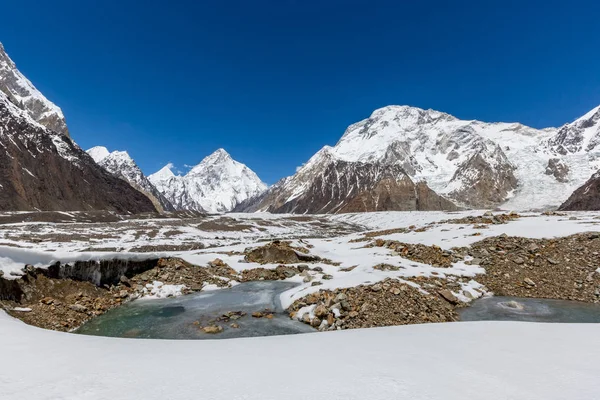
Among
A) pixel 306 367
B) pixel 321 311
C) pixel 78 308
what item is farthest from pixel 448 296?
pixel 78 308

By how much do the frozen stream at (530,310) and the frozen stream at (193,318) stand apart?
30.1 ft

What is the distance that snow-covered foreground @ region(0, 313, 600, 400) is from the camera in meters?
5.06

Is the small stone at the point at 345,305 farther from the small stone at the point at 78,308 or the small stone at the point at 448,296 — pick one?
the small stone at the point at 78,308

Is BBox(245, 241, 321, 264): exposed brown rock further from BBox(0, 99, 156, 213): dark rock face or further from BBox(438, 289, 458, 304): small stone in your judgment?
BBox(0, 99, 156, 213): dark rock face

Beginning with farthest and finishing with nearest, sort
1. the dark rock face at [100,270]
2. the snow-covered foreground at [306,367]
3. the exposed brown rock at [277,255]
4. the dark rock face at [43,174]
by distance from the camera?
the dark rock face at [43,174], the exposed brown rock at [277,255], the dark rock face at [100,270], the snow-covered foreground at [306,367]

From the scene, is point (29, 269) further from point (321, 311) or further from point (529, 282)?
point (529, 282)

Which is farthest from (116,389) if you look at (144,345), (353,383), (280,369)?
(353,383)

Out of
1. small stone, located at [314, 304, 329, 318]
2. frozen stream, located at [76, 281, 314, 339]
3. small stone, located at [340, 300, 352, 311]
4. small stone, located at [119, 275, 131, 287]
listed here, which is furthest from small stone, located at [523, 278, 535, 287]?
small stone, located at [119, 275, 131, 287]

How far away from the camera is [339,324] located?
14820mm

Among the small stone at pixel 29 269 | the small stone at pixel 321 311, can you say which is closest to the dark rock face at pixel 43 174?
the small stone at pixel 29 269

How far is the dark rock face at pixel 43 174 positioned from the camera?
114750mm

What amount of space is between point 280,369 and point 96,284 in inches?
768

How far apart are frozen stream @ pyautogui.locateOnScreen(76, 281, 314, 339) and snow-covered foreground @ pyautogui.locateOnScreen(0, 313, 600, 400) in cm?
593

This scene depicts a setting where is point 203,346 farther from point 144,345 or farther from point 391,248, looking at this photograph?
point 391,248
